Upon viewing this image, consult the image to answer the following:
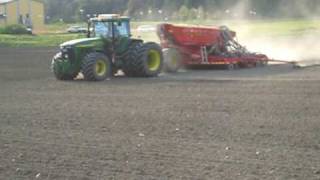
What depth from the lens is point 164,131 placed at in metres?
11.1

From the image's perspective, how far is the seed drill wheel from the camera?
83.8 ft

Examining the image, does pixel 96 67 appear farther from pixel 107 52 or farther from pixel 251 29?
pixel 251 29

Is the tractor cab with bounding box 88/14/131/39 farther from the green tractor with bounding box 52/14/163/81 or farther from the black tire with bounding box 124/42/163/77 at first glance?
the black tire with bounding box 124/42/163/77

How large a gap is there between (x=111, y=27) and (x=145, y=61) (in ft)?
5.10

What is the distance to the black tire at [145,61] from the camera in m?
22.8

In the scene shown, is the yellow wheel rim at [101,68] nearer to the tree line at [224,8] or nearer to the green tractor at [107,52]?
the green tractor at [107,52]

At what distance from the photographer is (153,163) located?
8703 millimetres

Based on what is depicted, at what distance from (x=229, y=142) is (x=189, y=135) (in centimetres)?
88

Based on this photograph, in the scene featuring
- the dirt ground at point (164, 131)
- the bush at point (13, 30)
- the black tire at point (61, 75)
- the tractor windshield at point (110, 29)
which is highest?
the tractor windshield at point (110, 29)

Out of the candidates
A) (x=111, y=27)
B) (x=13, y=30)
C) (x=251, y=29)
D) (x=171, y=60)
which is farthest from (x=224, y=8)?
(x=13, y=30)

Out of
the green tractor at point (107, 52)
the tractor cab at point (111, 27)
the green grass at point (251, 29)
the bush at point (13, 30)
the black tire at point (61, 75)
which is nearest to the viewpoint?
the green tractor at point (107, 52)

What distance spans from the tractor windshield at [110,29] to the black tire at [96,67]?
979mm

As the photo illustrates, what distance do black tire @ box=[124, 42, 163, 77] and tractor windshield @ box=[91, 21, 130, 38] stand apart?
693 mm

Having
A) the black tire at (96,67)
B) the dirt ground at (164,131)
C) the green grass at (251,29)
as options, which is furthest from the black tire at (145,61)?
the dirt ground at (164,131)
